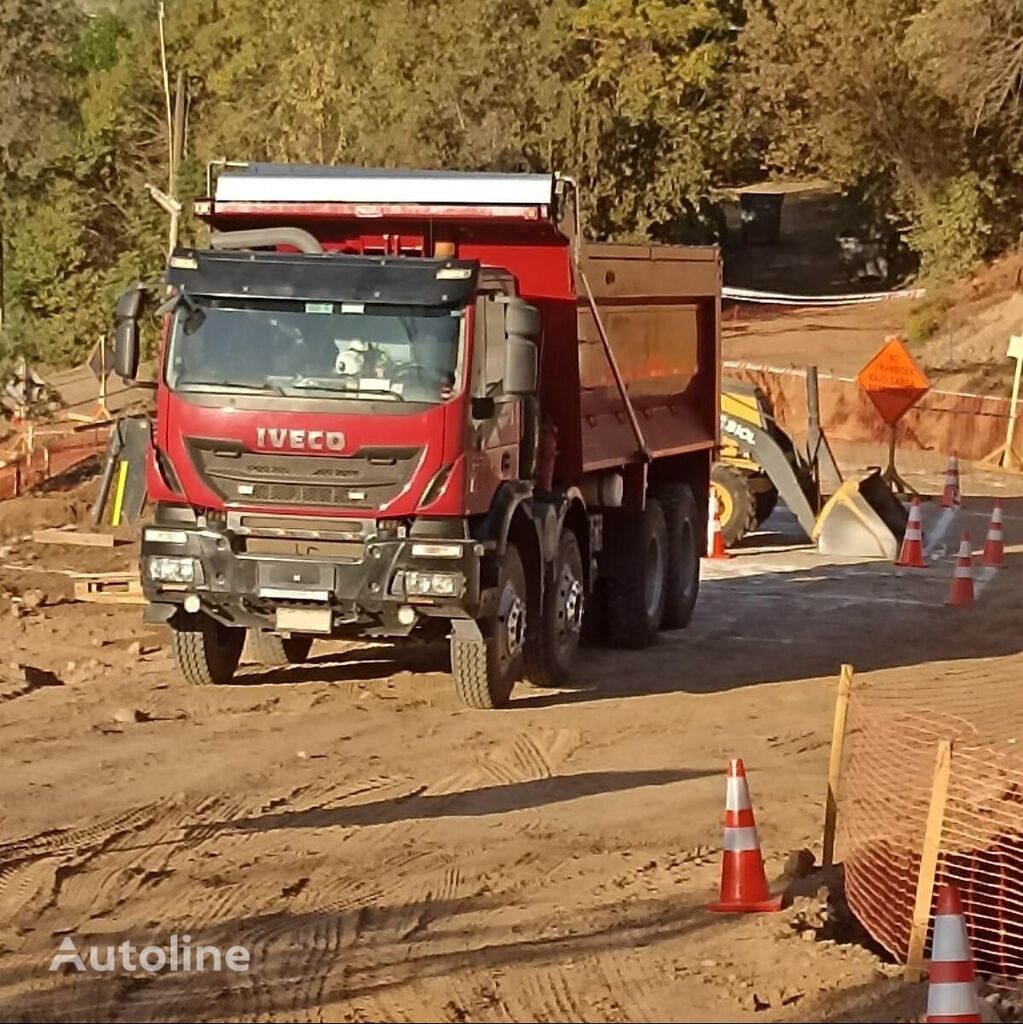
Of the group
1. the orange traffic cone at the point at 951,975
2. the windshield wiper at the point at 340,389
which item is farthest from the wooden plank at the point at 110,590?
the orange traffic cone at the point at 951,975

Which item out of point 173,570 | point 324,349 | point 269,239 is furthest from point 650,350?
point 173,570

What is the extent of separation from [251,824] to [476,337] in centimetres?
348

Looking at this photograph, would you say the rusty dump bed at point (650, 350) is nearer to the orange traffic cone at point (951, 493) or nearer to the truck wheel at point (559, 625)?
the truck wheel at point (559, 625)

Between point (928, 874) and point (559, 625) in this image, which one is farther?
point (559, 625)

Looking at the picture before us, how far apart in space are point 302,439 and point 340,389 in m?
0.37

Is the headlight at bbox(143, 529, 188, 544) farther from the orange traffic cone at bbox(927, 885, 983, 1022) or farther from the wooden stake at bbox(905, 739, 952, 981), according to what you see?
the orange traffic cone at bbox(927, 885, 983, 1022)

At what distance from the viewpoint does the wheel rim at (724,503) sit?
22328 mm

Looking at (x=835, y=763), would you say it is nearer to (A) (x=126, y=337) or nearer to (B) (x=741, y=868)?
(B) (x=741, y=868)

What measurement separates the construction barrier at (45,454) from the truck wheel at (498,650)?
13.7 meters

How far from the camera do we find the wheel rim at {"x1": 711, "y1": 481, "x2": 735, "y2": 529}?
879 inches

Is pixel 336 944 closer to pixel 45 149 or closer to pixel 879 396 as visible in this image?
pixel 879 396

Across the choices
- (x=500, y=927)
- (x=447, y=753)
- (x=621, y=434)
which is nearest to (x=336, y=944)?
(x=500, y=927)

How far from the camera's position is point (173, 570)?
12.5 m

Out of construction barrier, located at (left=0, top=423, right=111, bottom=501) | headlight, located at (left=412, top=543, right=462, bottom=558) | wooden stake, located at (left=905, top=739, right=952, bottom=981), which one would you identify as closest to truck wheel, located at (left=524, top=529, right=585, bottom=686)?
headlight, located at (left=412, top=543, right=462, bottom=558)
